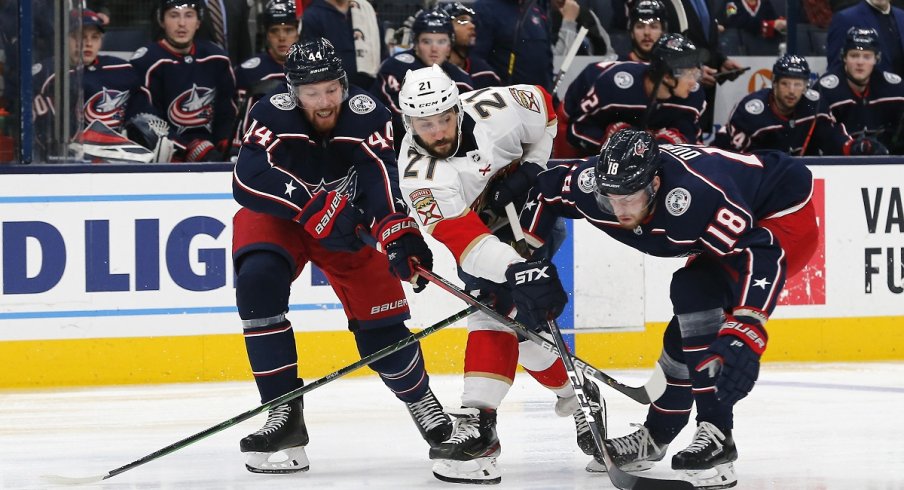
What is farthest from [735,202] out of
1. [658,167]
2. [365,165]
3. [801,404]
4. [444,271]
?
[444,271]

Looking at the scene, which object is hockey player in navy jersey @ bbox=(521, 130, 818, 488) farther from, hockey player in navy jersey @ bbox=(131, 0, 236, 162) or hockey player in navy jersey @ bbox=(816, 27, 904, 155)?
hockey player in navy jersey @ bbox=(816, 27, 904, 155)

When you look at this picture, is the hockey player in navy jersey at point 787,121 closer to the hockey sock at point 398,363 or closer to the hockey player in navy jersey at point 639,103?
the hockey player in navy jersey at point 639,103

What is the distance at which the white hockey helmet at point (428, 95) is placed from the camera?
3551 mm

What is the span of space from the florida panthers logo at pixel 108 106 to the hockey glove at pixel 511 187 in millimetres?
2567

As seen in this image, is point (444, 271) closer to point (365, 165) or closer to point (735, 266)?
point (365, 165)

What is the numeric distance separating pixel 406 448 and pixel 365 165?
88 cm

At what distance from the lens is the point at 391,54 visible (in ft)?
22.0

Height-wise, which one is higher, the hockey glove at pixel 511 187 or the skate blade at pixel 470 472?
the hockey glove at pixel 511 187

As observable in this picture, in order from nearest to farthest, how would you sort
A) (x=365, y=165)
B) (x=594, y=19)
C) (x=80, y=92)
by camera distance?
(x=365, y=165) → (x=80, y=92) → (x=594, y=19)

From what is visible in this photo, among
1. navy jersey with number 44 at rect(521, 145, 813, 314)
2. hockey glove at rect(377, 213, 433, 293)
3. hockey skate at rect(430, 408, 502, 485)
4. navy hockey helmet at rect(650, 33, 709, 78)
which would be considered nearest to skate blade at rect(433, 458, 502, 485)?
hockey skate at rect(430, 408, 502, 485)

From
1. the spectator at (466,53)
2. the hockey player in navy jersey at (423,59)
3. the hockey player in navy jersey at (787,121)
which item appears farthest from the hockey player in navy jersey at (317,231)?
the hockey player in navy jersey at (787,121)

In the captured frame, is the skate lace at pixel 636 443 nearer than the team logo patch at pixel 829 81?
Yes

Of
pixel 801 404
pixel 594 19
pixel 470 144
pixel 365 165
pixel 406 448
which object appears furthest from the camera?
pixel 594 19

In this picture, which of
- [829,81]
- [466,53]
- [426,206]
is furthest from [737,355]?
[829,81]
